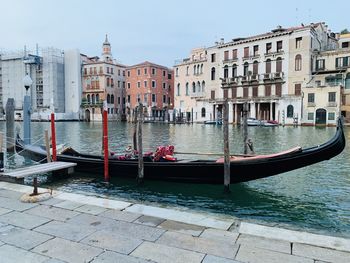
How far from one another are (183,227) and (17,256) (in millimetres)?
1627

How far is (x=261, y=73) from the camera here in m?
37.8

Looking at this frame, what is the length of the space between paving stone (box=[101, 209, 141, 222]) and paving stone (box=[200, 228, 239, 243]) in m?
0.93

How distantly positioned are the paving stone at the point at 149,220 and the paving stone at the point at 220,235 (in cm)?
58

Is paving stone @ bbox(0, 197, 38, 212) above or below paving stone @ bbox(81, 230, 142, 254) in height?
above

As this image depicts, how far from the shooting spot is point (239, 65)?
131 ft

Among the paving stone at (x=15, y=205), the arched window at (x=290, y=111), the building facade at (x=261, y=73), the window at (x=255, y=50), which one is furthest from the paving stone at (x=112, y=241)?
the window at (x=255, y=50)

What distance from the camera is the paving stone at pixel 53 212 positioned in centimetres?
379

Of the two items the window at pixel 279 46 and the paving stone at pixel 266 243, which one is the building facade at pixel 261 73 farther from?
the paving stone at pixel 266 243

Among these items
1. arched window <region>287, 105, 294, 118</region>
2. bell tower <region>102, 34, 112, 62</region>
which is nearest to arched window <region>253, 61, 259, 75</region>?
arched window <region>287, 105, 294, 118</region>

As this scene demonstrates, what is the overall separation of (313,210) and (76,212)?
416 centimetres

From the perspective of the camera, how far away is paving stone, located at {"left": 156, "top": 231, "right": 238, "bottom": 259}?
2.83 metres

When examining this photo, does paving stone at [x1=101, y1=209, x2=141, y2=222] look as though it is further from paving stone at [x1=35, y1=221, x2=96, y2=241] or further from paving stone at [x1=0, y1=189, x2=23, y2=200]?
paving stone at [x1=0, y1=189, x2=23, y2=200]

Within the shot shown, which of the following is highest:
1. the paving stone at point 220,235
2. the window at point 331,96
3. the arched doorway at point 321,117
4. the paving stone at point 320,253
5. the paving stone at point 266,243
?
the window at point 331,96

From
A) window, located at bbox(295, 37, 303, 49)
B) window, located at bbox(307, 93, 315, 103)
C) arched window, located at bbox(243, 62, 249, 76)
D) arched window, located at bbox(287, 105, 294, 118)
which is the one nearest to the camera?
window, located at bbox(307, 93, 315, 103)
